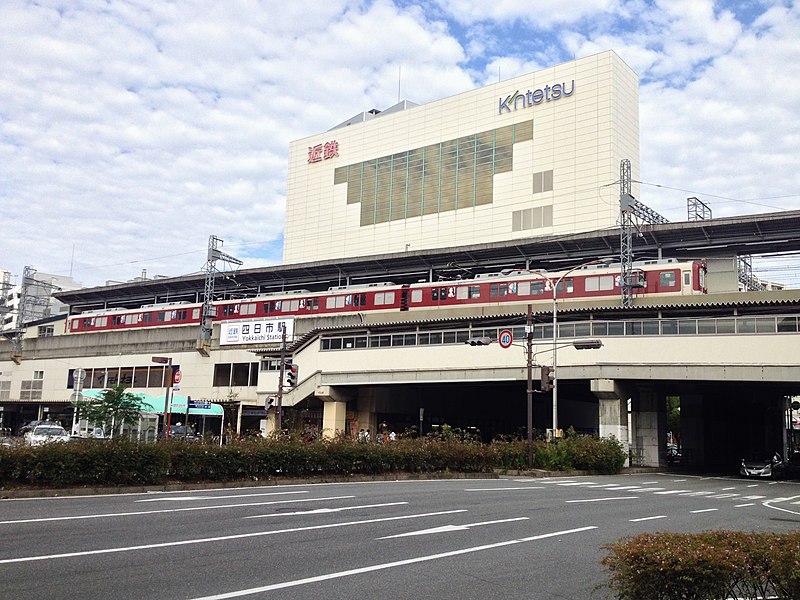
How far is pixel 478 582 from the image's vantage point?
911 centimetres

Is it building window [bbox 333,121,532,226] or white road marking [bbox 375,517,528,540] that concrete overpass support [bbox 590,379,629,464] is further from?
building window [bbox 333,121,532,226]

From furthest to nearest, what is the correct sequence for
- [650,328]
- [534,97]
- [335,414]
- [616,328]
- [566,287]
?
[534,97], [566,287], [335,414], [616,328], [650,328]

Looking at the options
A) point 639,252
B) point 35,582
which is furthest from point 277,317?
point 35,582

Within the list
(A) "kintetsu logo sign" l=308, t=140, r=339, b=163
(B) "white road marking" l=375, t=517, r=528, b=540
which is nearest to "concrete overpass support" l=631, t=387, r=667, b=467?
(B) "white road marking" l=375, t=517, r=528, b=540

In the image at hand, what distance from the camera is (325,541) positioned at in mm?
11688

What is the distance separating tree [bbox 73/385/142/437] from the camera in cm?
3756

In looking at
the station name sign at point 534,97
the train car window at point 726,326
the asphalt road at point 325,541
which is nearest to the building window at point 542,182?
the station name sign at point 534,97

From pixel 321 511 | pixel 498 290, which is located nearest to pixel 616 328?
pixel 498 290

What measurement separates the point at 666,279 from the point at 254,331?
108 feet

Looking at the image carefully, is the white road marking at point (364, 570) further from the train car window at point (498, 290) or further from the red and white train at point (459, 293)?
the train car window at point (498, 290)

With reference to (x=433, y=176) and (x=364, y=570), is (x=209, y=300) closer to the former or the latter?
(x=433, y=176)

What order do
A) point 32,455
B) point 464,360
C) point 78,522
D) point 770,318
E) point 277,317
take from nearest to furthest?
point 78,522
point 32,455
point 770,318
point 464,360
point 277,317

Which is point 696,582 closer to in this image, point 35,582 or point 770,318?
point 35,582

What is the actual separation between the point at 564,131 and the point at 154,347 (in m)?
46.5
